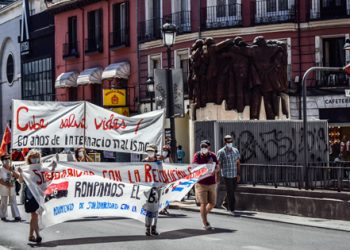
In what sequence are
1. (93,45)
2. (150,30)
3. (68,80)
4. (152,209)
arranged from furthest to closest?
(68,80) < (93,45) < (150,30) < (152,209)

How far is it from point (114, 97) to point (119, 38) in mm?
4338

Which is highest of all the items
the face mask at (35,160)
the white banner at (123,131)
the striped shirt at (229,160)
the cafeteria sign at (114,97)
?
the cafeteria sign at (114,97)

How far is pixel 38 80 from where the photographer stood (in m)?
52.1

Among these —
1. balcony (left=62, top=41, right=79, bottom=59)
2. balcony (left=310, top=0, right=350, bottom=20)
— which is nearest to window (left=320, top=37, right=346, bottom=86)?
balcony (left=310, top=0, right=350, bottom=20)

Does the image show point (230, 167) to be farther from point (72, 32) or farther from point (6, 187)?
point (72, 32)

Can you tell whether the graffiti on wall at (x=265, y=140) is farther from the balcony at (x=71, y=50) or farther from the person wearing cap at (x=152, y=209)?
the balcony at (x=71, y=50)

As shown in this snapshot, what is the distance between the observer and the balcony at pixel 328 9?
110 feet

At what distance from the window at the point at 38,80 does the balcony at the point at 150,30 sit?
11.1 m

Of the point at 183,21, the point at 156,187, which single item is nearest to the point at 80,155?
the point at 156,187

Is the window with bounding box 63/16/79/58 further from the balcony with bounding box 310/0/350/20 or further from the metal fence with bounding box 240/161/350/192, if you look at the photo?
the metal fence with bounding box 240/161/350/192

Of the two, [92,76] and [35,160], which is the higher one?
[92,76]

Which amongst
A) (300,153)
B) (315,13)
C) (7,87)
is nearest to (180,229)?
(300,153)

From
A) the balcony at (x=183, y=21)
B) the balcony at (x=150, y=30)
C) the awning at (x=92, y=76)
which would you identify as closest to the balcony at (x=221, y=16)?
the balcony at (x=183, y=21)

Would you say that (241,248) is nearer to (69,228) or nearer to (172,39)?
(69,228)
